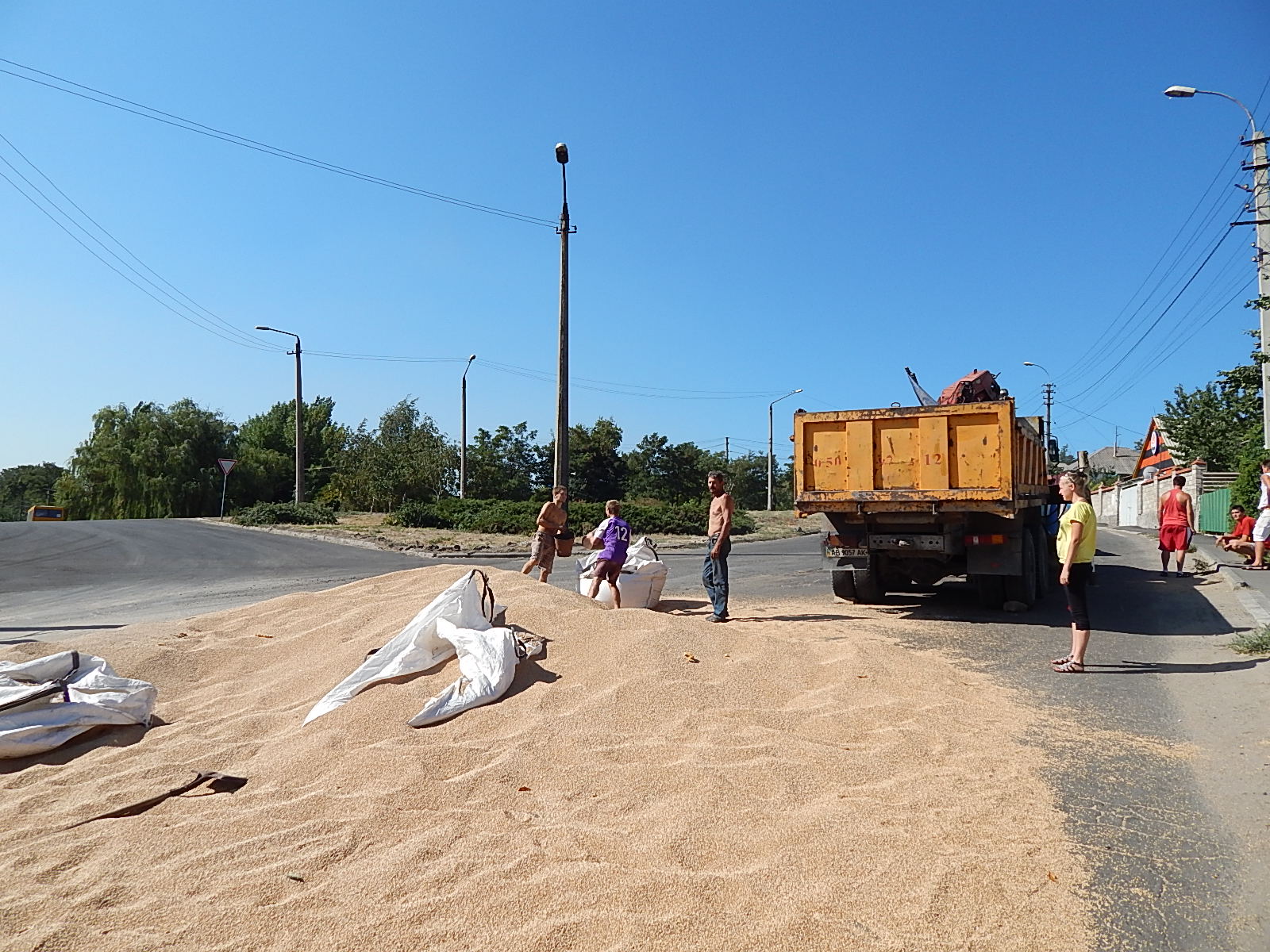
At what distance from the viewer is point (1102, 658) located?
26.8ft

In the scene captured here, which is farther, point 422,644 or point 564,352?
point 564,352

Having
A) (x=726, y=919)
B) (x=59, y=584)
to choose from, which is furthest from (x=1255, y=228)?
(x=59, y=584)

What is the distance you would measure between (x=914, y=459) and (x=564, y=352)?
12028mm

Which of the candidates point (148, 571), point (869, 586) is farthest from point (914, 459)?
point (148, 571)

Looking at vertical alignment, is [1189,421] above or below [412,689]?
above

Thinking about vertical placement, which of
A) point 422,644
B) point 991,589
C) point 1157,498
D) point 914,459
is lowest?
point 991,589

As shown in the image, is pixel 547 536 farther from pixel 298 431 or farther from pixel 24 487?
pixel 24 487

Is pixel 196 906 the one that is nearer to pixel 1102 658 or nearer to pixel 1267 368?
pixel 1102 658

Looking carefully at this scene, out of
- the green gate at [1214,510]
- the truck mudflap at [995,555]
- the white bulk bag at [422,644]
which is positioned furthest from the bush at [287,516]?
the green gate at [1214,510]

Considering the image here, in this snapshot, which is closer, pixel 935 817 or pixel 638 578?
pixel 935 817

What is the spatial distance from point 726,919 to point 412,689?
3.15 metres

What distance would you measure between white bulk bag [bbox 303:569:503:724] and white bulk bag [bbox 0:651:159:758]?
1.13 meters

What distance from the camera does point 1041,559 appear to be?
40.6 feet

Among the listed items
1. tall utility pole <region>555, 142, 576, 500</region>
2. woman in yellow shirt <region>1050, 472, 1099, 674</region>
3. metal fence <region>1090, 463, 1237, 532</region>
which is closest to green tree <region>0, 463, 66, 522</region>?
tall utility pole <region>555, 142, 576, 500</region>
